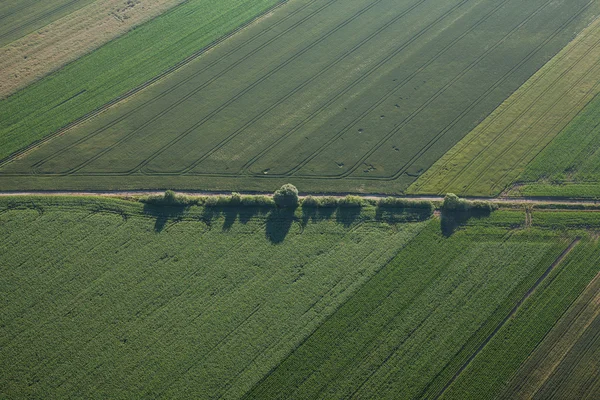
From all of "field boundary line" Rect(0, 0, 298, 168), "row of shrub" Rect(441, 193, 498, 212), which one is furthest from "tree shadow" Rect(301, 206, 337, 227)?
"field boundary line" Rect(0, 0, 298, 168)

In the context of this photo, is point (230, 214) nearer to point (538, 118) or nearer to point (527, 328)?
point (527, 328)

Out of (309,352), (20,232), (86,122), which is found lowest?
(309,352)

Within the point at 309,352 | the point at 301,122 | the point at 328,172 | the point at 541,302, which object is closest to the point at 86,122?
the point at 301,122

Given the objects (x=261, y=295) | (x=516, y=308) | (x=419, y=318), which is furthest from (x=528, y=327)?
(x=261, y=295)

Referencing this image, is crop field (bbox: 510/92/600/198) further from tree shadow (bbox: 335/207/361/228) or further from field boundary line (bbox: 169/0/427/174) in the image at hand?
field boundary line (bbox: 169/0/427/174)

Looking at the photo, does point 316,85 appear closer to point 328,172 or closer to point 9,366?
point 328,172

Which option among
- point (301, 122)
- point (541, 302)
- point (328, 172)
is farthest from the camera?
point (301, 122)
